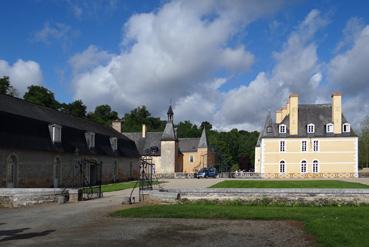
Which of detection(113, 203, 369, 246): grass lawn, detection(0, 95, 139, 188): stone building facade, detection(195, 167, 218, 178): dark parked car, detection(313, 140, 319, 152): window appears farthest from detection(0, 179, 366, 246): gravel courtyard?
detection(313, 140, 319, 152): window

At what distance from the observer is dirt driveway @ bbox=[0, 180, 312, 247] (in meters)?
9.65

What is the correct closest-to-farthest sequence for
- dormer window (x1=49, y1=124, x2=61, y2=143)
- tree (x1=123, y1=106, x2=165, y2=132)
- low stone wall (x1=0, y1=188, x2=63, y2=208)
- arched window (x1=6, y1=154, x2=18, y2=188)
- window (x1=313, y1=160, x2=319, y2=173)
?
low stone wall (x1=0, y1=188, x2=63, y2=208) < arched window (x1=6, y1=154, x2=18, y2=188) < dormer window (x1=49, y1=124, x2=61, y2=143) < window (x1=313, y1=160, x2=319, y2=173) < tree (x1=123, y1=106, x2=165, y2=132)

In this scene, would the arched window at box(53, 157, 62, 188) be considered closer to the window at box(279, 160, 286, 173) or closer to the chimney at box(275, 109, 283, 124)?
the window at box(279, 160, 286, 173)

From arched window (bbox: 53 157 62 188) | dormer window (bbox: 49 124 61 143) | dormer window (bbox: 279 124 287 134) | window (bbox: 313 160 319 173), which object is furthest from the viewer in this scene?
dormer window (bbox: 279 124 287 134)

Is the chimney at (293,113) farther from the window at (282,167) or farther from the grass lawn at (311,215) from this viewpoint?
the grass lawn at (311,215)

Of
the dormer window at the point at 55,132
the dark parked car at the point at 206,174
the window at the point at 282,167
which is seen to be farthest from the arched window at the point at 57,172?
the window at the point at 282,167

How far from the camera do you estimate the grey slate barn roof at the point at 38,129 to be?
27.6 metres

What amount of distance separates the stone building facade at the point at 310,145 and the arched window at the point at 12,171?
114 feet

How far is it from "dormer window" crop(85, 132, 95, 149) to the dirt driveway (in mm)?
23829

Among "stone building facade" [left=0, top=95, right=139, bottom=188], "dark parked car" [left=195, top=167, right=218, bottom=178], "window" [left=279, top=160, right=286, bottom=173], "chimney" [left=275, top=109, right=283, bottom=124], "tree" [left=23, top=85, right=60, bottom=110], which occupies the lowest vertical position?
"dark parked car" [left=195, top=167, right=218, bottom=178]

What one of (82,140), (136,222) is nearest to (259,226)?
(136,222)

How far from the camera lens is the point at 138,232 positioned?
11.0 m

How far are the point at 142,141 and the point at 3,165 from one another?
41149 mm

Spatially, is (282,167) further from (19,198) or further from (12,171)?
(19,198)
